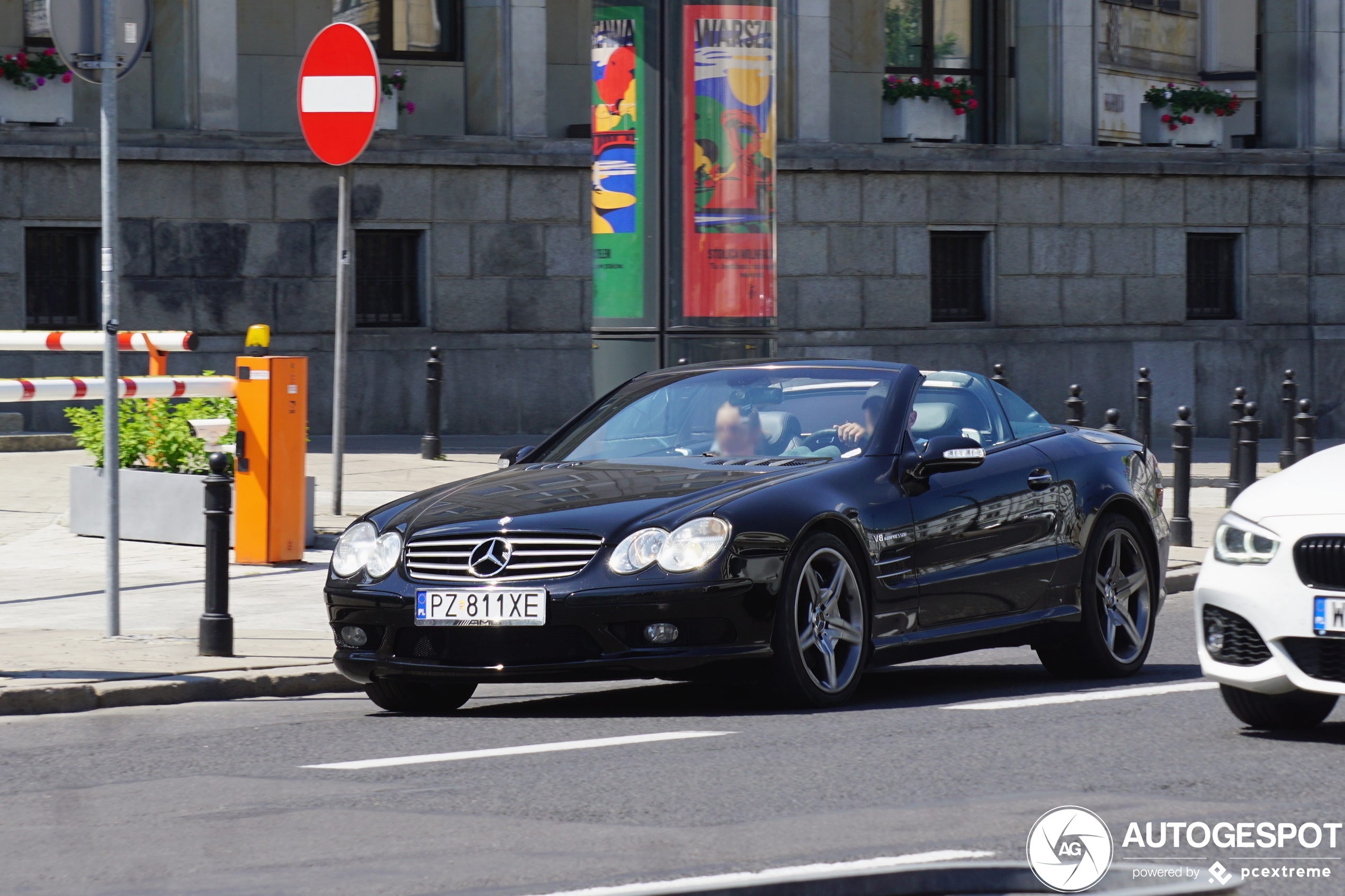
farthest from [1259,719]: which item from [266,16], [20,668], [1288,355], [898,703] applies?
[1288,355]

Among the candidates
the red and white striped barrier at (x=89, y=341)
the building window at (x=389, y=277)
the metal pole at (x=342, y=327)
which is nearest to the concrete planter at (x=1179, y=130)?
the building window at (x=389, y=277)

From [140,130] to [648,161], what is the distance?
1000cm

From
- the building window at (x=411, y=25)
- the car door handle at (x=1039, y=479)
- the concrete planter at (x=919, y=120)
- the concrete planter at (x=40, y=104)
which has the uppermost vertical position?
the building window at (x=411, y=25)

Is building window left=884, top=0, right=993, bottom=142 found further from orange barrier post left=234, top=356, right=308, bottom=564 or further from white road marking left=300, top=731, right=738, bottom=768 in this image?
white road marking left=300, top=731, right=738, bottom=768

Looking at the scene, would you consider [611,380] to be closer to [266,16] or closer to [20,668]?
[20,668]

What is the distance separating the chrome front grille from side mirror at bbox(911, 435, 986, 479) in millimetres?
1550

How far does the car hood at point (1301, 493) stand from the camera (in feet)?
23.9

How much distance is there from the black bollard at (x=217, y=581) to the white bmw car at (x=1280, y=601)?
13.9 ft

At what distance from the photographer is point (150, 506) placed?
13.5 meters

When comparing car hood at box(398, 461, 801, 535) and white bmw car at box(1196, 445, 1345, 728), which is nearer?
white bmw car at box(1196, 445, 1345, 728)

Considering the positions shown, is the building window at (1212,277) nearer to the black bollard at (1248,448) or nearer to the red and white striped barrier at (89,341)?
the black bollard at (1248,448)

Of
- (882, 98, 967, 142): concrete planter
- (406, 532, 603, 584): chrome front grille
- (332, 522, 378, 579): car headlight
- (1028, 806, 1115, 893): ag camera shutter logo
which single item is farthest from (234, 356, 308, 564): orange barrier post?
(882, 98, 967, 142): concrete planter

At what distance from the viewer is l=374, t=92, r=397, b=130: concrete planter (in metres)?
23.5

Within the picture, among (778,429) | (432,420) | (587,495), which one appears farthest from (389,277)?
(587,495)
